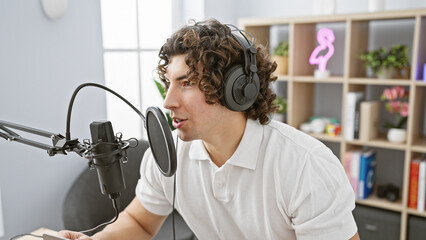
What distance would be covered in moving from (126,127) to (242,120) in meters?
1.35

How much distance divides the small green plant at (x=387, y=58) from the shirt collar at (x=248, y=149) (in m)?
1.44

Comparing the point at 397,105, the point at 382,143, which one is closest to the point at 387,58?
the point at 397,105

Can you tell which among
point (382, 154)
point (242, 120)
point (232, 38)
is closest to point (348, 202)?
point (242, 120)

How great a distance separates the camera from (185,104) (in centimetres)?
108

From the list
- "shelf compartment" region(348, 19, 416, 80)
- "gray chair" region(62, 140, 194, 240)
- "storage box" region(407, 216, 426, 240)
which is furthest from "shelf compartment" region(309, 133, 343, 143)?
"gray chair" region(62, 140, 194, 240)

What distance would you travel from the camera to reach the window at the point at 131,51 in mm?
2207

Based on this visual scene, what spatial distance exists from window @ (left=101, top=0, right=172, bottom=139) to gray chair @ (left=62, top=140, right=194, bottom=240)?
0.30m

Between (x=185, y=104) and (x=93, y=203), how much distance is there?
1049mm

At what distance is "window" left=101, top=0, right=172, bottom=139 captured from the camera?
2.21 meters

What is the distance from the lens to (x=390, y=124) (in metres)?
2.46

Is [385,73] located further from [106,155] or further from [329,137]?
[106,155]

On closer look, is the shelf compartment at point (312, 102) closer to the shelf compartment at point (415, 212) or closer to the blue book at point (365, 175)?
the blue book at point (365, 175)

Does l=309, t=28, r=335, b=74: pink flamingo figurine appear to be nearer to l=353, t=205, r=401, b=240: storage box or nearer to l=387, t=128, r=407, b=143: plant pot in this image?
l=387, t=128, r=407, b=143: plant pot

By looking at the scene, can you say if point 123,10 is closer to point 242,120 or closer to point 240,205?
point 242,120
